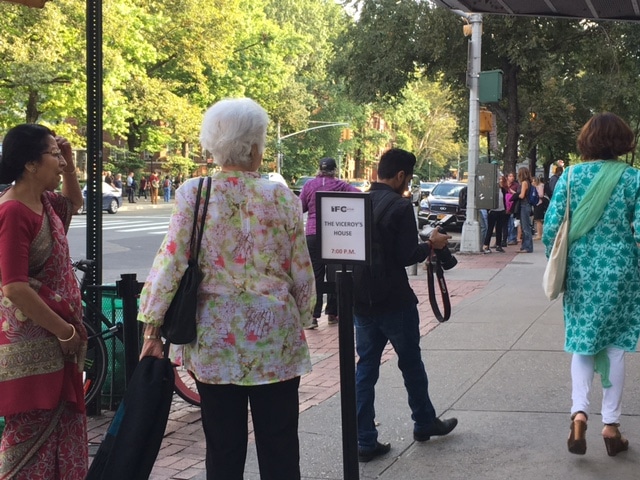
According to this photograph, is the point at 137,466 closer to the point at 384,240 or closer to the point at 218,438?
the point at 218,438

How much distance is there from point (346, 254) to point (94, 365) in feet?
8.01

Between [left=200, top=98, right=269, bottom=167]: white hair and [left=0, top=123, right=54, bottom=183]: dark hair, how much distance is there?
825 millimetres

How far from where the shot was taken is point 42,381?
341 cm

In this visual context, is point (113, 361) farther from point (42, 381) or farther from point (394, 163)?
point (394, 163)

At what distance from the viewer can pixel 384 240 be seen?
4473 mm

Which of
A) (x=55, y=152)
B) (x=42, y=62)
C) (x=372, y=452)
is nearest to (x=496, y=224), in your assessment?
(x=372, y=452)

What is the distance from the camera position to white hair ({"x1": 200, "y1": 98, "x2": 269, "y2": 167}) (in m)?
3.08

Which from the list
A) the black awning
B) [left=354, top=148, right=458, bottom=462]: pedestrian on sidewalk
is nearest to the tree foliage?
the black awning

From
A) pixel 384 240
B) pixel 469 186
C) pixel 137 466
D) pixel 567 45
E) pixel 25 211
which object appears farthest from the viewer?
pixel 567 45

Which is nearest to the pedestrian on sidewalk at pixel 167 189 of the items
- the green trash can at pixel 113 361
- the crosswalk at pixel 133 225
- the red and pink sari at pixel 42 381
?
the crosswalk at pixel 133 225

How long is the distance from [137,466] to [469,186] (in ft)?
50.8

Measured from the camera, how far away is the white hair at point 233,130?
308cm

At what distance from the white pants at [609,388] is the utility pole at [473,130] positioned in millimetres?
13292

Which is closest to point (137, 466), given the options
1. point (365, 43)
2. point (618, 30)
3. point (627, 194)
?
point (627, 194)
